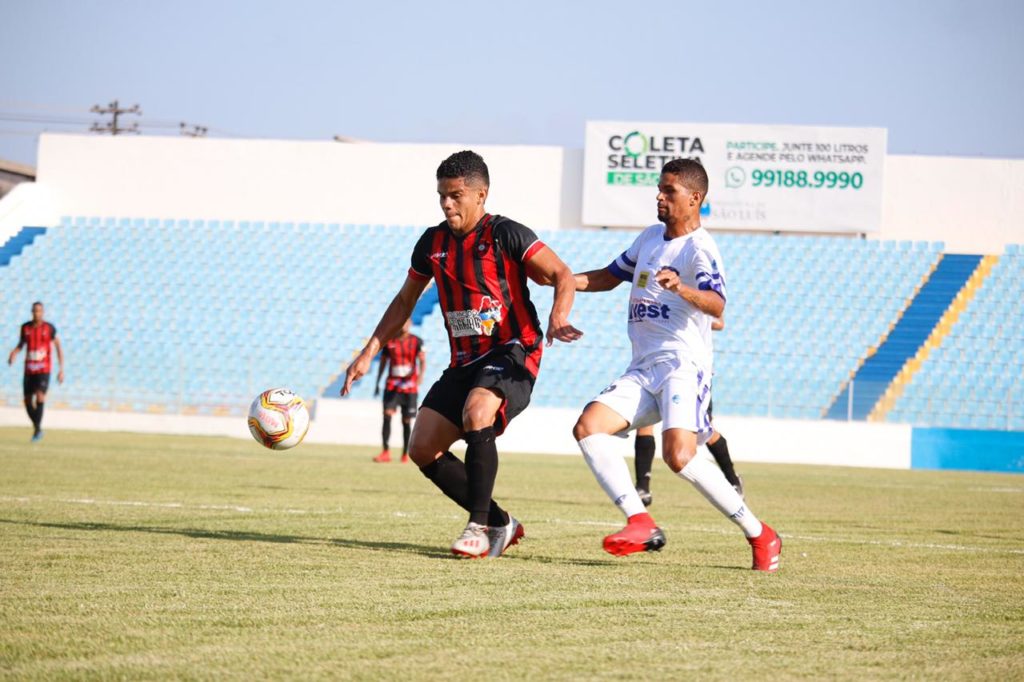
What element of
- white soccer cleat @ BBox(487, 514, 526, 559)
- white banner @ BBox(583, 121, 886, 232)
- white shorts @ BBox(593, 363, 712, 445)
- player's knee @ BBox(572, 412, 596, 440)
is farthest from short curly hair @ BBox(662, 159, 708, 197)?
white banner @ BBox(583, 121, 886, 232)

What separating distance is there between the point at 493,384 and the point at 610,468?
2.50ft

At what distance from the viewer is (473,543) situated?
6711 millimetres

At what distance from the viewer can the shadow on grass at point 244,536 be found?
709 cm

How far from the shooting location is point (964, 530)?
10.0m

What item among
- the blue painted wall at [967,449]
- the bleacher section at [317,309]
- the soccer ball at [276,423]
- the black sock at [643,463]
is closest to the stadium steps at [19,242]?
the bleacher section at [317,309]

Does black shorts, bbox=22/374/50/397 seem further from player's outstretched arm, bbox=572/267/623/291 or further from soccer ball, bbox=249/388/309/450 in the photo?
player's outstretched arm, bbox=572/267/623/291

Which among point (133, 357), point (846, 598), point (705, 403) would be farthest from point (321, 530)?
point (133, 357)

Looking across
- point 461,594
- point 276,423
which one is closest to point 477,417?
point 276,423

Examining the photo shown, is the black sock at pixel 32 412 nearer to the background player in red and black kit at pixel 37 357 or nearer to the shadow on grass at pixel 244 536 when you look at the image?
the background player in red and black kit at pixel 37 357

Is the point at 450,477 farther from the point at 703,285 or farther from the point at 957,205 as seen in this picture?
the point at 957,205

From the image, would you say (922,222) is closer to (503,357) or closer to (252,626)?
(503,357)

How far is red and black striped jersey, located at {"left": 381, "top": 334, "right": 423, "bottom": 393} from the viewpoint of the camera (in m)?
19.3

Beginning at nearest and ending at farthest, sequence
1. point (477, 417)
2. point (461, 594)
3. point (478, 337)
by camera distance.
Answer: point (461, 594), point (477, 417), point (478, 337)

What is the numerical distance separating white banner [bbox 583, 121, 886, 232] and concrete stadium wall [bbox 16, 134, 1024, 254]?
972 millimetres
